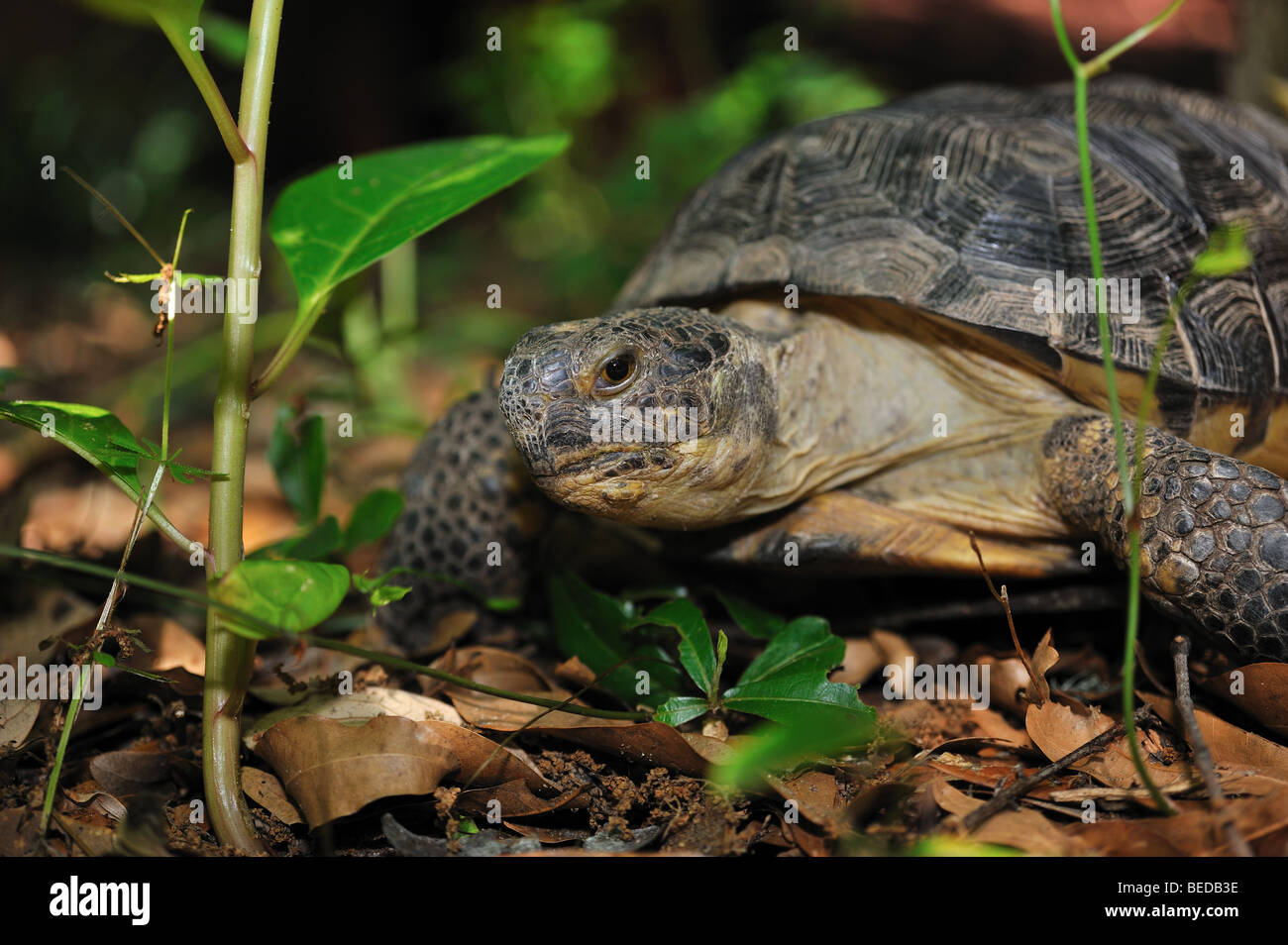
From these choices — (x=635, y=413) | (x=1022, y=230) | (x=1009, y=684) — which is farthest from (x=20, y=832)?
(x=1022, y=230)

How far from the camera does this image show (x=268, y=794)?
2.20 metres

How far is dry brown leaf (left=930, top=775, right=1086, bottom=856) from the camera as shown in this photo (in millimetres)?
1843

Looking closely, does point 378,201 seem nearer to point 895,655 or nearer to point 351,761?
point 351,761

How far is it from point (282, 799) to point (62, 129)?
907cm

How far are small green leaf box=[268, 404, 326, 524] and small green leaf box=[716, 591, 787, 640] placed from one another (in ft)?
A: 5.10

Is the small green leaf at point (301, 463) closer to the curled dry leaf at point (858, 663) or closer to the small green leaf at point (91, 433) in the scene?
the small green leaf at point (91, 433)

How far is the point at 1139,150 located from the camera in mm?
3391

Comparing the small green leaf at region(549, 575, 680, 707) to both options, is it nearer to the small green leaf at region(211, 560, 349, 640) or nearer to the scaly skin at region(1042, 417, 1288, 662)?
the small green leaf at region(211, 560, 349, 640)

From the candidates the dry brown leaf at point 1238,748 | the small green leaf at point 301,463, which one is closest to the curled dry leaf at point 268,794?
the small green leaf at point 301,463

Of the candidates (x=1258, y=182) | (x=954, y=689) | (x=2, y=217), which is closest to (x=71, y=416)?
(x=954, y=689)

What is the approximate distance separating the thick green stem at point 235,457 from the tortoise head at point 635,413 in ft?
2.35

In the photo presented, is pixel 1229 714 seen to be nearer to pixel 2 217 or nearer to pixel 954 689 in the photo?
pixel 954 689

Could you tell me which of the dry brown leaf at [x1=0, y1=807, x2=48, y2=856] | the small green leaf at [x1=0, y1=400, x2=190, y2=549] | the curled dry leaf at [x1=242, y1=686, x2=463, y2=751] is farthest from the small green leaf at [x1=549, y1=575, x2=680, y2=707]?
the dry brown leaf at [x1=0, y1=807, x2=48, y2=856]

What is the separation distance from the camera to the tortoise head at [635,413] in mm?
2439
